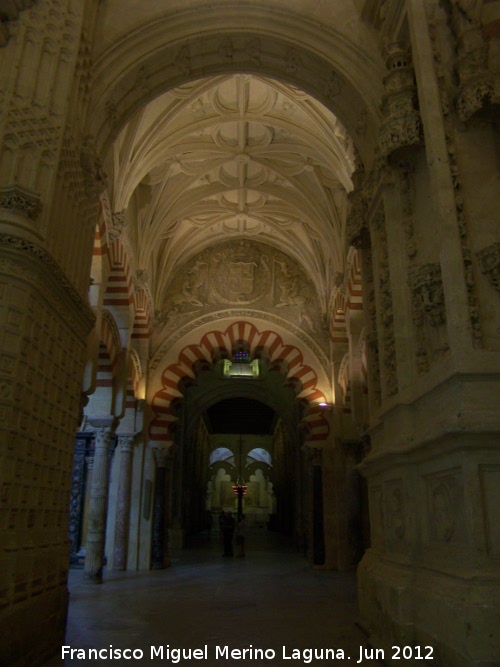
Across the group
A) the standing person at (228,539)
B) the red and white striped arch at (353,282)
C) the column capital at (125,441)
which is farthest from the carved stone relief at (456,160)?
the standing person at (228,539)

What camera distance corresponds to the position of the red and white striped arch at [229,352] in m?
12.1

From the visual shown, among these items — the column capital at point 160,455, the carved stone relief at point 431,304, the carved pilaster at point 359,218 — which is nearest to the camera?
the carved stone relief at point 431,304

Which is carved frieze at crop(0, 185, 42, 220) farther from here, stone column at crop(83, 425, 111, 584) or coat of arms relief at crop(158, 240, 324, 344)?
coat of arms relief at crop(158, 240, 324, 344)

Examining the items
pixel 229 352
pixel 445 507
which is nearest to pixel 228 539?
pixel 229 352

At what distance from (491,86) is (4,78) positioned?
3.98 meters

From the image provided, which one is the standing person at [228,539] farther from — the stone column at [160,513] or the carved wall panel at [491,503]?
the carved wall panel at [491,503]

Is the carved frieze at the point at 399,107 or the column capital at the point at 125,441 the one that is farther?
the column capital at the point at 125,441

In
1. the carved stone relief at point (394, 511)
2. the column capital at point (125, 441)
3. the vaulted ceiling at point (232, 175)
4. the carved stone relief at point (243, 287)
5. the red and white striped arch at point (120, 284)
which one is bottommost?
the carved stone relief at point (394, 511)

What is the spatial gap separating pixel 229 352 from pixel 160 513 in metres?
3.82

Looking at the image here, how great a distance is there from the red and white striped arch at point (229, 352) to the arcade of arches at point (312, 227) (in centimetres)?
32

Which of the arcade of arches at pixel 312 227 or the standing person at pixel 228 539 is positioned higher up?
the arcade of arches at pixel 312 227

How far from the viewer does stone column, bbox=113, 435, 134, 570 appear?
36.1 ft

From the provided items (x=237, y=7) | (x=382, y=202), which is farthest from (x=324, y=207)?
(x=382, y=202)

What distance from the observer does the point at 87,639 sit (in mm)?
4867
